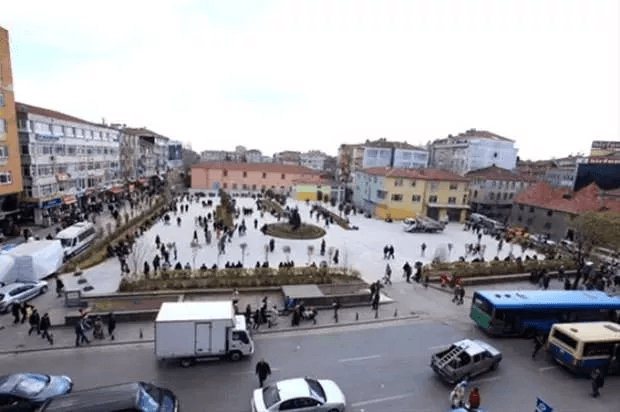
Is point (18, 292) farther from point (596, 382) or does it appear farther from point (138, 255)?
point (596, 382)

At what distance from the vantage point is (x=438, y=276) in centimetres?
2503

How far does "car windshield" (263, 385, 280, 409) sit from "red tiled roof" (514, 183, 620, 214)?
3968 cm

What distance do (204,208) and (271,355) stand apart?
128 feet

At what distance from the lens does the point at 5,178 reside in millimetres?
31391

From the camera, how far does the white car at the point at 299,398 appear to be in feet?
35.2

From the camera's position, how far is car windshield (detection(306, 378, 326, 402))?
36.5 ft

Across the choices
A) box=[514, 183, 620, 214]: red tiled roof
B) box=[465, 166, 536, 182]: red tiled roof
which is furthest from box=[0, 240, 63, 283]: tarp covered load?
box=[465, 166, 536, 182]: red tiled roof

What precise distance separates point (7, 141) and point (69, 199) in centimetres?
1165

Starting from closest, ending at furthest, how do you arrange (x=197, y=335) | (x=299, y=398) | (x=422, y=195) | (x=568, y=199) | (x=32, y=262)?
(x=299, y=398) < (x=197, y=335) < (x=32, y=262) < (x=568, y=199) < (x=422, y=195)

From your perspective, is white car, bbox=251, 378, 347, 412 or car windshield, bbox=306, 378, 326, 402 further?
car windshield, bbox=306, 378, 326, 402

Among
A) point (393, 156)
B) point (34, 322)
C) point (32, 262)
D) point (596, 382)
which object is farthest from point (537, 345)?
point (393, 156)

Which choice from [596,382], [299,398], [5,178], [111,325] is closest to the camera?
[299,398]

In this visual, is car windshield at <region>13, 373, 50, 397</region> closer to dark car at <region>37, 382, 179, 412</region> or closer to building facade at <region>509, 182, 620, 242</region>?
dark car at <region>37, 382, 179, 412</region>

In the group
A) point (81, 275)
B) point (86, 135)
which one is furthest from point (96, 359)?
point (86, 135)
